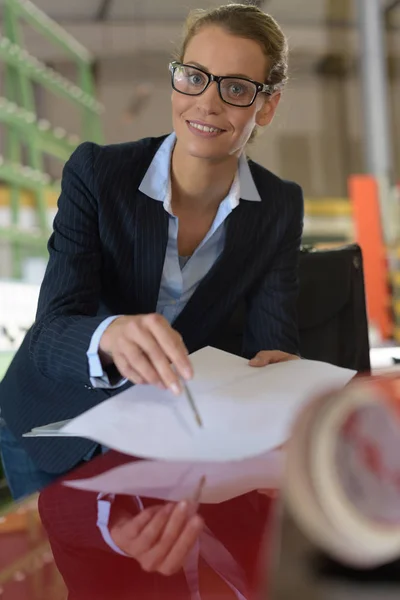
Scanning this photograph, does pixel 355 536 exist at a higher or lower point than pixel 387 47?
lower

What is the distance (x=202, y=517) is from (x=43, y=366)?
1.91 ft

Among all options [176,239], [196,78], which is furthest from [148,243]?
[196,78]

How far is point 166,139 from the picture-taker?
1.36 m

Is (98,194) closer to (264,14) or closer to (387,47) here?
(264,14)

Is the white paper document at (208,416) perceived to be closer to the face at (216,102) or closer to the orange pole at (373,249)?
the face at (216,102)

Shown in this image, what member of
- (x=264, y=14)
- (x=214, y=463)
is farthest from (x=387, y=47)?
(x=214, y=463)

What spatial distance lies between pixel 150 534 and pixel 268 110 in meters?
1.08

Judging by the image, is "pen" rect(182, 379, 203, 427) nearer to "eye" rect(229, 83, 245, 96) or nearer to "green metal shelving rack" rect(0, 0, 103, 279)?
"eye" rect(229, 83, 245, 96)

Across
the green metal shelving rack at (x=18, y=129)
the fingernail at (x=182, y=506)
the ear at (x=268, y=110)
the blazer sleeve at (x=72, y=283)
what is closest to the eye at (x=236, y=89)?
the ear at (x=268, y=110)

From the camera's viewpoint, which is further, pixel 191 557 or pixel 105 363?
pixel 105 363

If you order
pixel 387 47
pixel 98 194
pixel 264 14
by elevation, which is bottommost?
pixel 98 194

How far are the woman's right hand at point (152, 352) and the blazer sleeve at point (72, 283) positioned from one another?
0.53ft

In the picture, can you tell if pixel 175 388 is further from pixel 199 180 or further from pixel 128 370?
pixel 199 180

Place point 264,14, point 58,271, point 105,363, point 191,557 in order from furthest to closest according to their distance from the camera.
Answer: point 264,14
point 58,271
point 105,363
point 191,557
